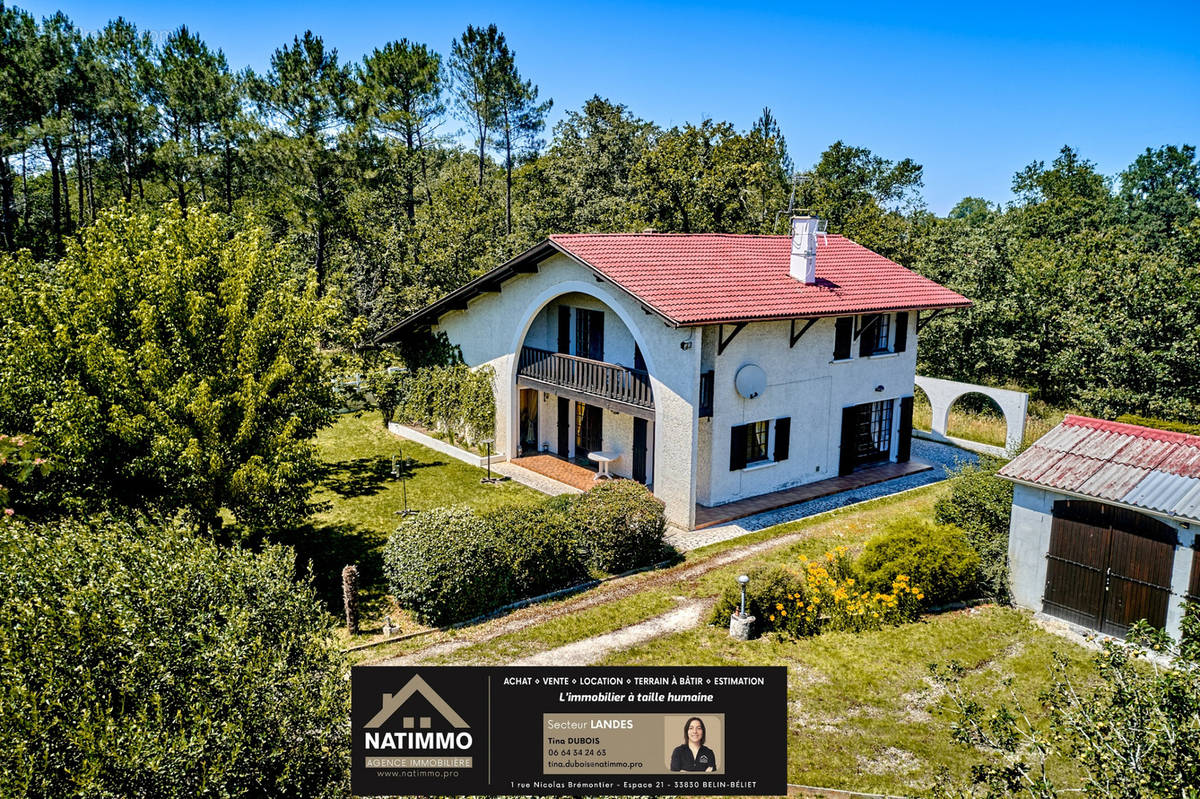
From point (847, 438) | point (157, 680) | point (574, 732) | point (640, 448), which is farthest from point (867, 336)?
point (157, 680)

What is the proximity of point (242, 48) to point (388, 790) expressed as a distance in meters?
45.5

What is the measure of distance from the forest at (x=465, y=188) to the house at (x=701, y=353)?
4.18 metres

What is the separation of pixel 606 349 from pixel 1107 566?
13.8 m

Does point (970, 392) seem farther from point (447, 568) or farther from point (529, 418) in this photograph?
point (447, 568)

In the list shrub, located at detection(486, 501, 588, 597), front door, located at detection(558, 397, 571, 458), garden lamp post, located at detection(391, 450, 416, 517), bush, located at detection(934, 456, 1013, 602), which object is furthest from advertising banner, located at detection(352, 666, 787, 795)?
front door, located at detection(558, 397, 571, 458)

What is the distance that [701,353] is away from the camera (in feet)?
65.7

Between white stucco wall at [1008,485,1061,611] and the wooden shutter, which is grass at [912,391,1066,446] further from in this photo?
white stucco wall at [1008,485,1061,611]

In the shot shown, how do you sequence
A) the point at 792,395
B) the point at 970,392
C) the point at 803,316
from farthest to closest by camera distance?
the point at 970,392
the point at 792,395
the point at 803,316

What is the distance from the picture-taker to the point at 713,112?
3716cm

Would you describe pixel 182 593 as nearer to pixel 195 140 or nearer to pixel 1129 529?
pixel 1129 529

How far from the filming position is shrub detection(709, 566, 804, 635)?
14.4 m

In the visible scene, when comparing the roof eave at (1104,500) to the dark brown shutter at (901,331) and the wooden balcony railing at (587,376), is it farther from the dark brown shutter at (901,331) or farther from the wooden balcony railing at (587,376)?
the dark brown shutter at (901,331)

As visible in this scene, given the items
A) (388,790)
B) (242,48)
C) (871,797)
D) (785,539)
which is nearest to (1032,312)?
(785,539)

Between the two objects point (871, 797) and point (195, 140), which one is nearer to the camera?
point (871, 797)
